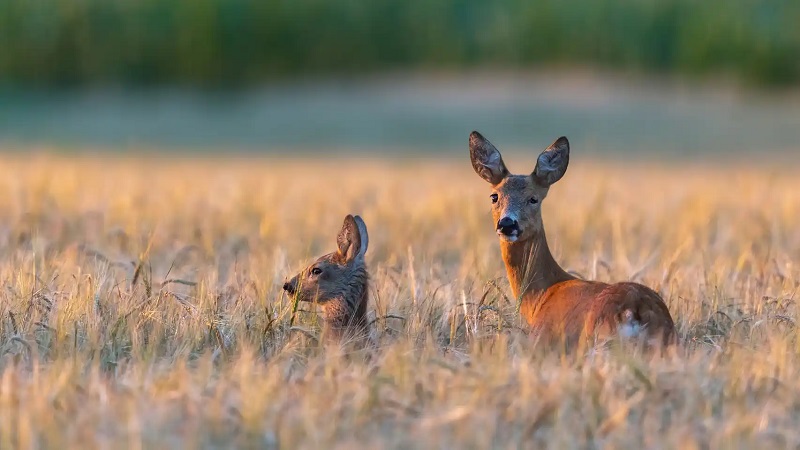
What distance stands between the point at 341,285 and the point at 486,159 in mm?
1036

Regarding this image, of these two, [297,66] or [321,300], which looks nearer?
[321,300]

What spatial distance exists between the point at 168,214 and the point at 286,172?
8531 mm

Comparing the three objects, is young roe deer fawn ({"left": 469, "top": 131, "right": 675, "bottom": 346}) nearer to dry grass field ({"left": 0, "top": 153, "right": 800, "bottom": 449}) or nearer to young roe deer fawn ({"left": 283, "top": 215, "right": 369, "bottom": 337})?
dry grass field ({"left": 0, "top": 153, "right": 800, "bottom": 449})

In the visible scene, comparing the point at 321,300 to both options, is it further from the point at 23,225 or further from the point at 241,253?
the point at 23,225

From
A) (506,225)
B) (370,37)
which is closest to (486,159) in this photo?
(506,225)

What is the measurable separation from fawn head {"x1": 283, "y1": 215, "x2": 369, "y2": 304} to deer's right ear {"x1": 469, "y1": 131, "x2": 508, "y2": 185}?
72cm

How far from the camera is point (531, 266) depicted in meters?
6.11

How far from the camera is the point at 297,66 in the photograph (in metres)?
33.1

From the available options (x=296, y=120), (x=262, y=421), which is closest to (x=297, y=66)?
(x=296, y=120)

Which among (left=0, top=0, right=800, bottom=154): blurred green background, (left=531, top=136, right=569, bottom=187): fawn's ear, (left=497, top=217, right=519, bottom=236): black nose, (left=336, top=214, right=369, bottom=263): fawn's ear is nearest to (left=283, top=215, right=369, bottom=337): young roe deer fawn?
(left=336, top=214, right=369, bottom=263): fawn's ear

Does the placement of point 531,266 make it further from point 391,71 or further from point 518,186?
point 391,71

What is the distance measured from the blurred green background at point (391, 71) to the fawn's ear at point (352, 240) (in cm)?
2422

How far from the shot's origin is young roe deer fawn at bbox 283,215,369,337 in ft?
19.3

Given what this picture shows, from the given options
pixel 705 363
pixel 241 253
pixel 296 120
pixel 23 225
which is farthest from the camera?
pixel 296 120
